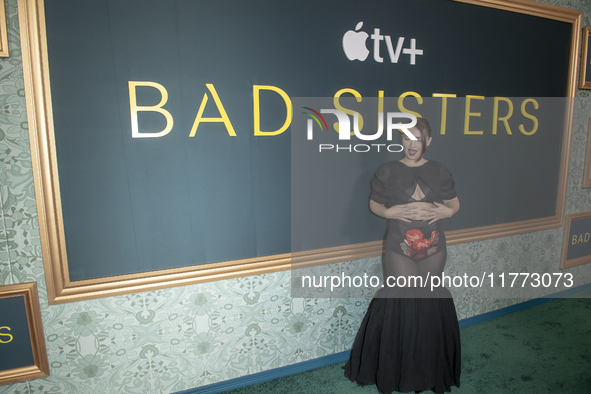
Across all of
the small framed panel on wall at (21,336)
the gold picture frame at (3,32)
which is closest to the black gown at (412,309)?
the small framed panel on wall at (21,336)

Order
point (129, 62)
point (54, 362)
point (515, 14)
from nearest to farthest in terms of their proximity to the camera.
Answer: point (129, 62) → point (54, 362) → point (515, 14)

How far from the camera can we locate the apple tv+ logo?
1924 mm

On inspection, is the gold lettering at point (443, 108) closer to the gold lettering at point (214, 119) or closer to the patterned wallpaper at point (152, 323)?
the patterned wallpaper at point (152, 323)

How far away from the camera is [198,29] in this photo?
1.65 m

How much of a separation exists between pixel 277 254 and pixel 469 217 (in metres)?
1.42

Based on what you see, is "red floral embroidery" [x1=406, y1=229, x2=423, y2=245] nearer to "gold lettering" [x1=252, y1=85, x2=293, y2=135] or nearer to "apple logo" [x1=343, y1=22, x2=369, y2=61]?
"gold lettering" [x1=252, y1=85, x2=293, y2=135]

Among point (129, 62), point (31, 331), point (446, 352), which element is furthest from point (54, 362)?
point (446, 352)

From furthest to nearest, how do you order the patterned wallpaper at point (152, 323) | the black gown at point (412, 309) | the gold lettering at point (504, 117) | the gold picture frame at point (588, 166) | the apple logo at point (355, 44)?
the gold picture frame at point (588, 166) < the gold lettering at point (504, 117) < the apple logo at point (355, 44) < the black gown at point (412, 309) < the patterned wallpaper at point (152, 323)

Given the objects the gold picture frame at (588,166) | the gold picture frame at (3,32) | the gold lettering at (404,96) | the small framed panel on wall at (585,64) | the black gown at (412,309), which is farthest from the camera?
the gold picture frame at (588,166)

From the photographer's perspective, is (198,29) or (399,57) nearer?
(198,29)

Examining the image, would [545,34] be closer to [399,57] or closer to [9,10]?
[399,57]

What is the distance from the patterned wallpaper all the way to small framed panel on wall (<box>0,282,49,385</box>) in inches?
1.5

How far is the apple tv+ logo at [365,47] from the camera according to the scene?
1.92 m

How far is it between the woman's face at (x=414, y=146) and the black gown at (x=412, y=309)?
61 millimetres
